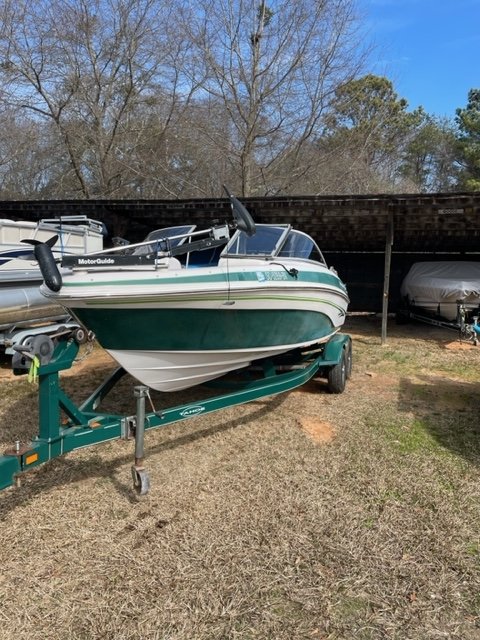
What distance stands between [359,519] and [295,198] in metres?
7.63

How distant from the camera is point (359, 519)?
10.5ft

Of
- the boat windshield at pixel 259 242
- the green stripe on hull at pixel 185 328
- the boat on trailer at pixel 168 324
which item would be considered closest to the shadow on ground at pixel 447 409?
the boat on trailer at pixel 168 324

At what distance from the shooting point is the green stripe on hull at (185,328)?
3533 millimetres

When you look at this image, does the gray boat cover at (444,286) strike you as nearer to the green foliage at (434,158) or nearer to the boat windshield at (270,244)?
the boat windshield at (270,244)

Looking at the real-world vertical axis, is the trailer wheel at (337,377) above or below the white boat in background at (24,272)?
below

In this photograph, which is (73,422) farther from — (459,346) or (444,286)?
(444,286)

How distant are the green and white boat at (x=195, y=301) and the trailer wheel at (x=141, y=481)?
758mm

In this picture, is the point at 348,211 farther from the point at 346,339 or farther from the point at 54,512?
the point at 54,512

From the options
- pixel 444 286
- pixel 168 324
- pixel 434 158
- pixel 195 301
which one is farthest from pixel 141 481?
pixel 434 158

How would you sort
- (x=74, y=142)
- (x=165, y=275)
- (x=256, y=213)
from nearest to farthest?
1. (x=165, y=275)
2. (x=256, y=213)
3. (x=74, y=142)

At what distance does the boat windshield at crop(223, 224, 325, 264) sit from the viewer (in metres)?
4.67

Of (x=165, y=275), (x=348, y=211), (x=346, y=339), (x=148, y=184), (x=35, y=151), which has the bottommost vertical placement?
(x=346, y=339)

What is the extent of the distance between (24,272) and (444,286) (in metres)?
8.79

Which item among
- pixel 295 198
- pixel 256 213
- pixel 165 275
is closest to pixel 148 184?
pixel 256 213
